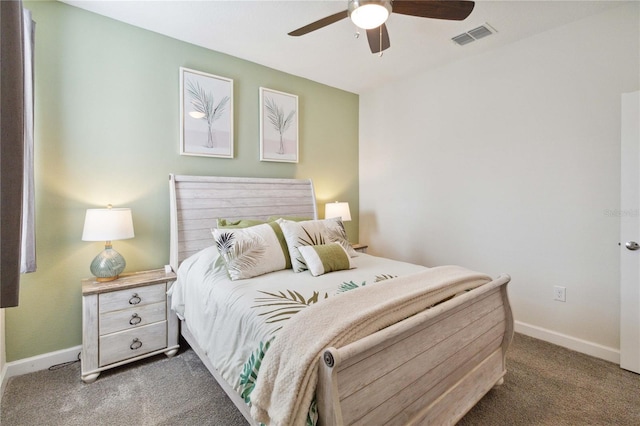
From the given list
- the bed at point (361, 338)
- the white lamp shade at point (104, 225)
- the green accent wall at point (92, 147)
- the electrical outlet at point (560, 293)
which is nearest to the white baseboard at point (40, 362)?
the green accent wall at point (92, 147)

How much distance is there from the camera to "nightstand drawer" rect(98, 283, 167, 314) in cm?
213

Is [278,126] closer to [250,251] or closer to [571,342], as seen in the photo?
[250,251]

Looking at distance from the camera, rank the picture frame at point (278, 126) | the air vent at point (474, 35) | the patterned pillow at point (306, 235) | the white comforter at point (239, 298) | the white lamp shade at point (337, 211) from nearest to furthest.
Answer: the white comforter at point (239, 298)
the patterned pillow at point (306, 235)
the air vent at point (474, 35)
the picture frame at point (278, 126)
the white lamp shade at point (337, 211)

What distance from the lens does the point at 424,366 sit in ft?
4.59

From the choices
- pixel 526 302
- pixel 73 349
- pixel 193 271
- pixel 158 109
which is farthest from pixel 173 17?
pixel 526 302

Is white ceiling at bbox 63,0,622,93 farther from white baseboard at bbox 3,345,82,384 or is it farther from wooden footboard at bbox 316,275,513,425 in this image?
white baseboard at bbox 3,345,82,384

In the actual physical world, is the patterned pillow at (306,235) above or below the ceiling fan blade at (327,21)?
below

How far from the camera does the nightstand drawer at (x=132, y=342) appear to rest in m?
2.14

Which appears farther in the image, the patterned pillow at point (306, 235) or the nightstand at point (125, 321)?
the patterned pillow at point (306, 235)

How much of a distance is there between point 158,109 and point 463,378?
3.04 m

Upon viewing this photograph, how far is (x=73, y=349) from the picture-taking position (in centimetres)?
236

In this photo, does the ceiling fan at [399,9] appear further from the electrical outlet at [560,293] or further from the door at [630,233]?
the electrical outlet at [560,293]

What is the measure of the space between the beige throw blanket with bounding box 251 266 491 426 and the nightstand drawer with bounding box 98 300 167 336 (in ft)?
4.98

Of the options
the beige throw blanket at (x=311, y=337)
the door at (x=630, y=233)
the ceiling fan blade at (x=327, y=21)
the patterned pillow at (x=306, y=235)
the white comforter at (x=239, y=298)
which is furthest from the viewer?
the patterned pillow at (x=306, y=235)
